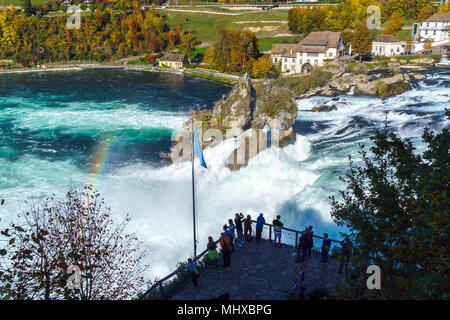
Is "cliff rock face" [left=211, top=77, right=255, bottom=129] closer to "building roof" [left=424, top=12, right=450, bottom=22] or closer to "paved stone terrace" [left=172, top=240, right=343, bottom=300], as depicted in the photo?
"paved stone terrace" [left=172, top=240, right=343, bottom=300]

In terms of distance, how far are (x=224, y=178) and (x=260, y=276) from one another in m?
19.7

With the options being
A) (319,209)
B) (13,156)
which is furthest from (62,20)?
(319,209)

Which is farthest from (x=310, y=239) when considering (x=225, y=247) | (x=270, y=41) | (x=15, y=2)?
(x=15, y=2)

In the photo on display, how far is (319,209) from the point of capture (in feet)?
84.6

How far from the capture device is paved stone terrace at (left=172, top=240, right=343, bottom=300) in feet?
49.5

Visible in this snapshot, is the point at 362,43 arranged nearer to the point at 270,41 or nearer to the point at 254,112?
the point at 270,41

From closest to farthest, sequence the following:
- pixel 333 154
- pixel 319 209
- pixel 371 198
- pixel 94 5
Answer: pixel 371 198, pixel 319 209, pixel 333 154, pixel 94 5

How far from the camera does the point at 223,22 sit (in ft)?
457

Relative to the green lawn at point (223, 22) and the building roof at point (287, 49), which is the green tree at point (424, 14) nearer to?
the green lawn at point (223, 22)

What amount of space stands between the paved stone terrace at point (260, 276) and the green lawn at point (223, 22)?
115687mm
